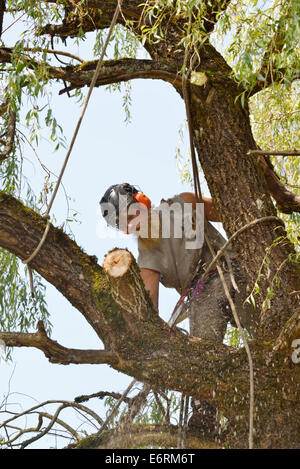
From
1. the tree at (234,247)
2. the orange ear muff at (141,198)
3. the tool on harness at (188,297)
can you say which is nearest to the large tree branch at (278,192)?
the tree at (234,247)

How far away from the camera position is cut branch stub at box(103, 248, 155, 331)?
2736mm

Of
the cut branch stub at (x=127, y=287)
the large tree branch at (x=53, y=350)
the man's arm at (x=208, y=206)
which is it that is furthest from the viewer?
the man's arm at (x=208, y=206)

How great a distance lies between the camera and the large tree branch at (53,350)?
261 cm

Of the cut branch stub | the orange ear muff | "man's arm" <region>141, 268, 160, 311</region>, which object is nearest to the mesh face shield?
the orange ear muff

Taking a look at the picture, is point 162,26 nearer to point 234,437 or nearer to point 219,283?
point 219,283

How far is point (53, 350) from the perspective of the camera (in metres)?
2.62

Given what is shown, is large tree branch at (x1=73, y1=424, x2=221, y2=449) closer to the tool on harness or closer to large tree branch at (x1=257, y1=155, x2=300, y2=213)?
the tool on harness

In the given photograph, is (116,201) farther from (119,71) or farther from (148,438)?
(148,438)

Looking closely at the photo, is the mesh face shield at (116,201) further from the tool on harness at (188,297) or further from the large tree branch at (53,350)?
the large tree branch at (53,350)
